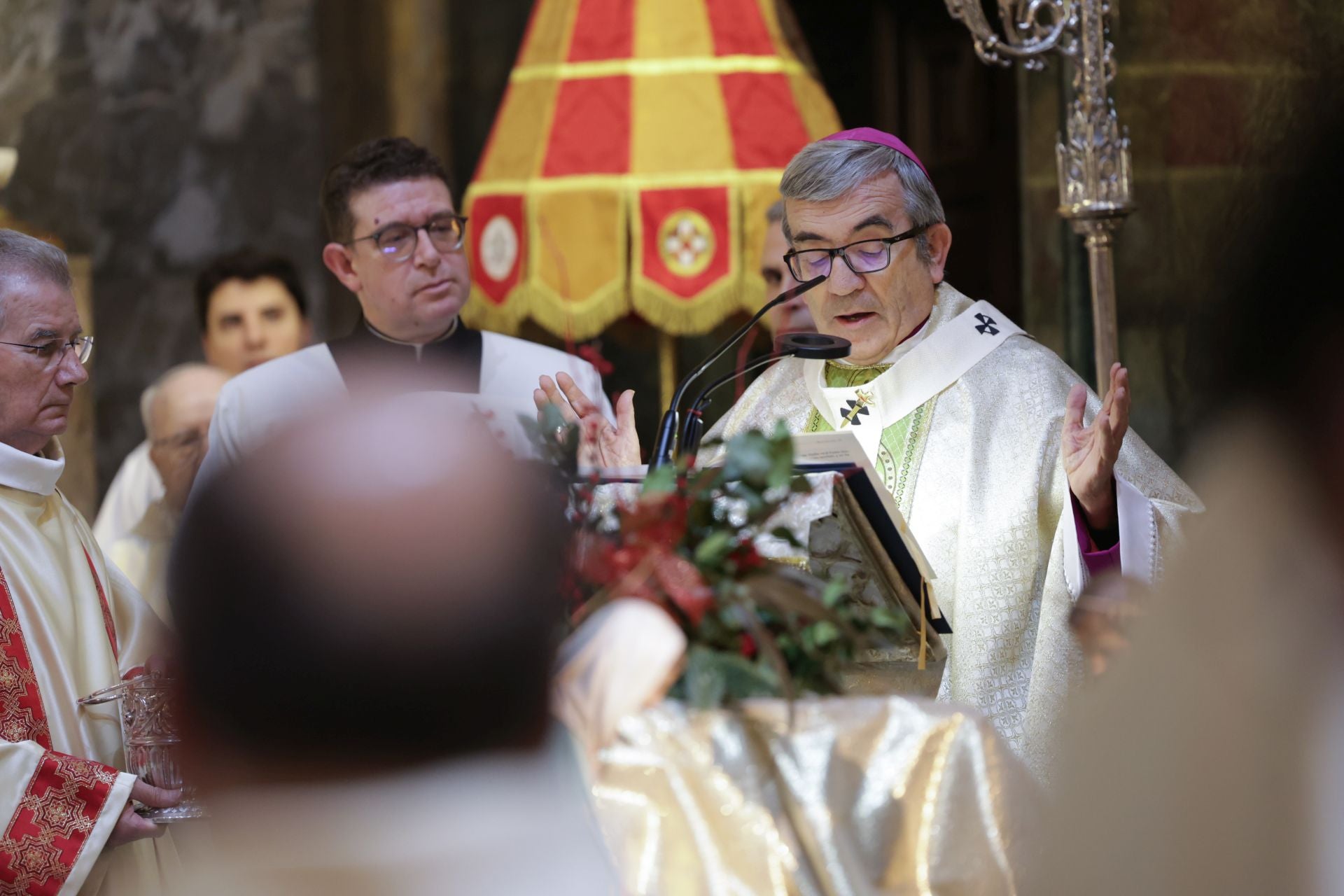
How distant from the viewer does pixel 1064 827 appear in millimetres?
1271

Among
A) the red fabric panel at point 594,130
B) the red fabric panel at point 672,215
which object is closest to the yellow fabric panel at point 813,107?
the red fabric panel at point 672,215

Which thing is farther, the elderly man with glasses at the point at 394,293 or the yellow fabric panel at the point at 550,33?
the yellow fabric panel at the point at 550,33

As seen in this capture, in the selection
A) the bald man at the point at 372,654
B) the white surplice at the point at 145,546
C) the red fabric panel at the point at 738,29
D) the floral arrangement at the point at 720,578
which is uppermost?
the red fabric panel at the point at 738,29

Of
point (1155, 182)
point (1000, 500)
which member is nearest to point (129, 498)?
point (1155, 182)

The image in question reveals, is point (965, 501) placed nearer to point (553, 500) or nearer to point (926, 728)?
point (926, 728)

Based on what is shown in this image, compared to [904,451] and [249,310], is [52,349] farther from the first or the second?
[249,310]

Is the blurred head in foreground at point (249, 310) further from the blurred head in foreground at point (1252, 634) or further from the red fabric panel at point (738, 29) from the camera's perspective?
the blurred head in foreground at point (1252, 634)

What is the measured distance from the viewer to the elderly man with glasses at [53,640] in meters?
2.76

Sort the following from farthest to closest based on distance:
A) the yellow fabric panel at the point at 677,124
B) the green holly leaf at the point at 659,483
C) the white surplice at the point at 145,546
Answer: the yellow fabric panel at the point at 677,124 < the white surplice at the point at 145,546 < the green holly leaf at the point at 659,483

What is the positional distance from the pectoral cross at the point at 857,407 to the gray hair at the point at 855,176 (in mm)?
346

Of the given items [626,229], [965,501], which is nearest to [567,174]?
[626,229]

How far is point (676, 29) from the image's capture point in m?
6.72

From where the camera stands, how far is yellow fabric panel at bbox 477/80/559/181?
6.77 meters

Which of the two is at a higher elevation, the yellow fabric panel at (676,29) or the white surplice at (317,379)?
the yellow fabric panel at (676,29)
